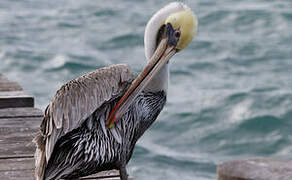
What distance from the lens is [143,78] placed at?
139 inches

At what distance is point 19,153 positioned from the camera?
3910mm

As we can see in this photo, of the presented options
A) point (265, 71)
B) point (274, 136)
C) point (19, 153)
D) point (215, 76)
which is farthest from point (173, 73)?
point (19, 153)

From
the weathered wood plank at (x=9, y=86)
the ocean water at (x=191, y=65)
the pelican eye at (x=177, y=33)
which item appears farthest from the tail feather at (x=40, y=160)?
the ocean water at (x=191, y=65)

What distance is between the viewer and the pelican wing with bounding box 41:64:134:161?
3.31 meters

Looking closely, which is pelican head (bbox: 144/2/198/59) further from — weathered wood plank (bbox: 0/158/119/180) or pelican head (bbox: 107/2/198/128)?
weathered wood plank (bbox: 0/158/119/180)

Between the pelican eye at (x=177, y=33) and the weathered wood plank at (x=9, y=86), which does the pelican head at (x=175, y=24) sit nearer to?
the pelican eye at (x=177, y=33)

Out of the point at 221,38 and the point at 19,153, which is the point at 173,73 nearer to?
the point at 221,38

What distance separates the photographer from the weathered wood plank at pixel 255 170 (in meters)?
1.73

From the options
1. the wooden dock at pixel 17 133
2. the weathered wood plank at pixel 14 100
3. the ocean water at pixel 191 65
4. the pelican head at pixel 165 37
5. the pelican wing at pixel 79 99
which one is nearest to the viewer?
the pelican wing at pixel 79 99

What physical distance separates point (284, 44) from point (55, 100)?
890 centimetres

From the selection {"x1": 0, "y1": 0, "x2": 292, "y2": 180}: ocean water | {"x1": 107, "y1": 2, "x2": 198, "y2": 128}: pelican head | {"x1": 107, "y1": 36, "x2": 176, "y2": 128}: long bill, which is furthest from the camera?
{"x1": 0, "y1": 0, "x2": 292, "y2": 180}: ocean water

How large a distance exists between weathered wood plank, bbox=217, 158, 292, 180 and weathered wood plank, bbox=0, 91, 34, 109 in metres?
3.13

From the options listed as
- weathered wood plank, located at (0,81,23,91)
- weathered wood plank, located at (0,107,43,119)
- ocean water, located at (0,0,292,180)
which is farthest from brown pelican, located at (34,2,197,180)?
A: ocean water, located at (0,0,292,180)

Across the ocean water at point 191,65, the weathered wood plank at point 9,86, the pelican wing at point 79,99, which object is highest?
the pelican wing at point 79,99
